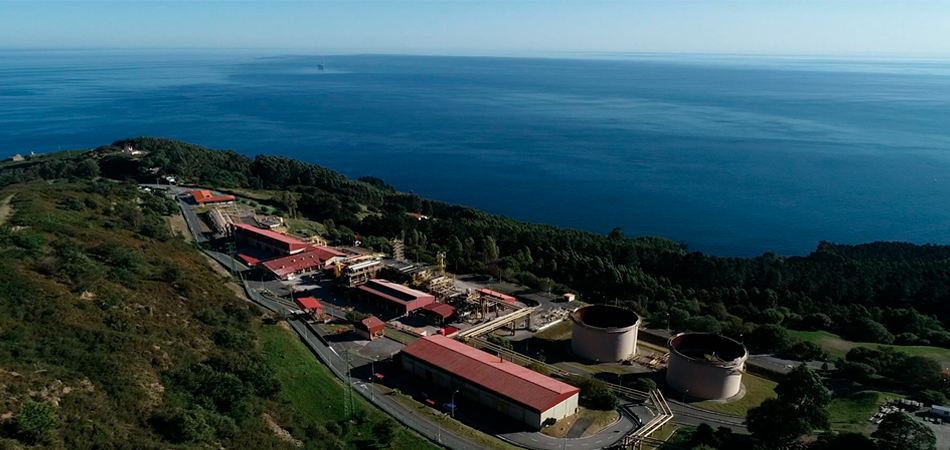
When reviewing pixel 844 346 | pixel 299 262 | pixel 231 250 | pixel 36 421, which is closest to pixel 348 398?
pixel 36 421

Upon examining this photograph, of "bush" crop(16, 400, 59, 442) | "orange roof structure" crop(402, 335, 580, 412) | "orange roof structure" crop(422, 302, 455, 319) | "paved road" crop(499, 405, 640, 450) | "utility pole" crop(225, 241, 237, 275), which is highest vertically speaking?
"bush" crop(16, 400, 59, 442)

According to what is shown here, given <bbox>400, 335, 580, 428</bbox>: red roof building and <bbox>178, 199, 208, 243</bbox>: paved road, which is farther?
<bbox>178, 199, 208, 243</bbox>: paved road

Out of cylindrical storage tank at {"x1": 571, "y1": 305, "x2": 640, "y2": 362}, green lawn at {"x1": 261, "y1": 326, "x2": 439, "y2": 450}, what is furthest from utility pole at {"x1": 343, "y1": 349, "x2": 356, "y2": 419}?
cylindrical storage tank at {"x1": 571, "y1": 305, "x2": 640, "y2": 362}

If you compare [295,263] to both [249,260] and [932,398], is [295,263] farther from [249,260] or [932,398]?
[932,398]

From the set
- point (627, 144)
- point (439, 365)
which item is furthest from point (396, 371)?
point (627, 144)

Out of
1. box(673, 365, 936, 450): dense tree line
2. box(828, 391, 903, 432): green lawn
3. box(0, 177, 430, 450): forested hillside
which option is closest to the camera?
box(0, 177, 430, 450): forested hillside

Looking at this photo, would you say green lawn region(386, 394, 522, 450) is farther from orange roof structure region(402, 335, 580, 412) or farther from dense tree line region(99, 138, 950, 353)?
dense tree line region(99, 138, 950, 353)
